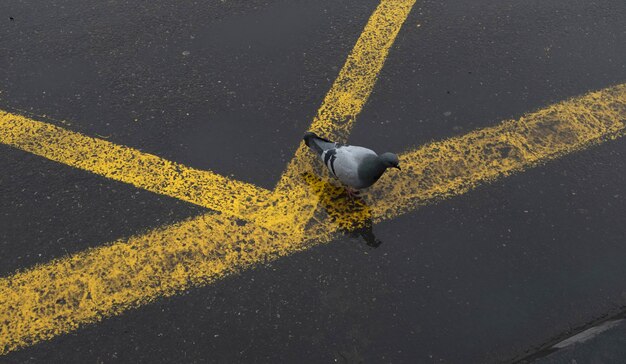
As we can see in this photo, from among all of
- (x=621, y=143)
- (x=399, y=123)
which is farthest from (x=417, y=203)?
(x=621, y=143)

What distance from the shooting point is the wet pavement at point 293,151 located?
2.58 meters

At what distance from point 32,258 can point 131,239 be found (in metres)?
0.50


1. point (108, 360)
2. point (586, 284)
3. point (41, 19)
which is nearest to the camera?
point (108, 360)

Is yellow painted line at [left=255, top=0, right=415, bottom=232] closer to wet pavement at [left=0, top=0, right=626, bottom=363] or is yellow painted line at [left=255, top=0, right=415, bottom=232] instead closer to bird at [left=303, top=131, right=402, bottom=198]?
wet pavement at [left=0, top=0, right=626, bottom=363]

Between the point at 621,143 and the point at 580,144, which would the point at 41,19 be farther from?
the point at 621,143

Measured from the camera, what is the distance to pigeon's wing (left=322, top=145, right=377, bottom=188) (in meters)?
2.85

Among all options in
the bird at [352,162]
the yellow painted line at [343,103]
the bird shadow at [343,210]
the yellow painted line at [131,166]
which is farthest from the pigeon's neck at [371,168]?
the yellow painted line at [131,166]

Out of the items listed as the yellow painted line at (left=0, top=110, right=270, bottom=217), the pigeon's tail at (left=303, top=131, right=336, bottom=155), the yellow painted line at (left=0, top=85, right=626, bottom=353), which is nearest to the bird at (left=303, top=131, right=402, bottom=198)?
the pigeon's tail at (left=303, top=131, right=336, bottom=155)

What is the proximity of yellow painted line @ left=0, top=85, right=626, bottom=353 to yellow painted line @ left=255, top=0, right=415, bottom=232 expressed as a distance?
63 mm

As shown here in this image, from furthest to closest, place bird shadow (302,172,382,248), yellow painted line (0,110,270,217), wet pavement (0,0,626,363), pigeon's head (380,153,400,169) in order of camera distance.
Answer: yellow painted line (0,110,270,217) < bird shadow (302,172,382,248) < pigeon's head (380,153,400,169) < wet pavement (0,0,626,363)

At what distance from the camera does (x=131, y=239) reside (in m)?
2.86

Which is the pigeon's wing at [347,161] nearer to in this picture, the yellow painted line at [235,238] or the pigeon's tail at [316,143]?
the pigeon's tail at [316,143]

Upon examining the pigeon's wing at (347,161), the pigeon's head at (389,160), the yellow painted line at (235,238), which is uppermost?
the pigeon's head at (389,160)

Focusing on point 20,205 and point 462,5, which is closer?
point 20,205
